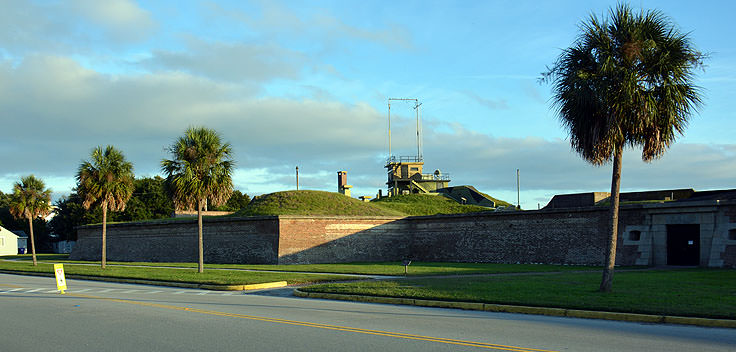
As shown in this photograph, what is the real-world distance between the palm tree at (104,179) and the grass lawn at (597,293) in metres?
22.3

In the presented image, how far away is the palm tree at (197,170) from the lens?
3192 cm

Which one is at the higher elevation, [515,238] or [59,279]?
[515,238]

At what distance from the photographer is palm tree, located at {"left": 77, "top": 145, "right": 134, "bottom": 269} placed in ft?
125

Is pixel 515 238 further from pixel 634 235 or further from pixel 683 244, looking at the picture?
pixel 683 244

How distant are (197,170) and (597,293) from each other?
21512mm

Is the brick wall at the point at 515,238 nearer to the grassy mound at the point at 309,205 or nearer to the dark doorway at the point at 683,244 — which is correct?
the dark doorway at the point at 683,244

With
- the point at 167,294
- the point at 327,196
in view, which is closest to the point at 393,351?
the point at 167,294

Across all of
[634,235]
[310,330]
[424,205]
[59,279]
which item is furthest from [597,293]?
[424,205]

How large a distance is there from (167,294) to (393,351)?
44.5 feet

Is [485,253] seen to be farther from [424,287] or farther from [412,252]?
[424,287]

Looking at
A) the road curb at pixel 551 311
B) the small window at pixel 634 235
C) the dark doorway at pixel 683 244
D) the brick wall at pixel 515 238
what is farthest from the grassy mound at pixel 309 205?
the road curb at pixel 551 311

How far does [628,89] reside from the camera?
57.9ft

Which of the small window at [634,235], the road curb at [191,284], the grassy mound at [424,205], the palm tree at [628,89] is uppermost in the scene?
the palm tree at [628,89]

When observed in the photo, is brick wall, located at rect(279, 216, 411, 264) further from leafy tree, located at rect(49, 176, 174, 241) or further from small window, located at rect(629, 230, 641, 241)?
leafy tree, located at rect(49, 176, 174, 241)
